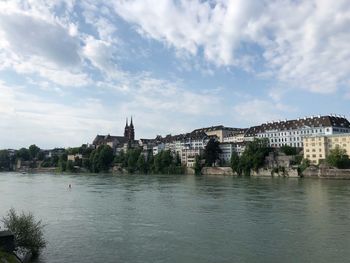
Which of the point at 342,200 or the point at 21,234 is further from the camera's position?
the point at 342,200

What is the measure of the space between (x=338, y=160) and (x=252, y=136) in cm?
4175

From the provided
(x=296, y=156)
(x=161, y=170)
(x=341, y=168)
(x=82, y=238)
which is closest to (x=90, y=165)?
(x=161, y=170)

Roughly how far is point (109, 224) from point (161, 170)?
91189 millimetres

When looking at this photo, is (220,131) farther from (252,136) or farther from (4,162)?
(4,162)

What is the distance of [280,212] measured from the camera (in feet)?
92.0

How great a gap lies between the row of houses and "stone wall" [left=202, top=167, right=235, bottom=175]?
9.51 meters

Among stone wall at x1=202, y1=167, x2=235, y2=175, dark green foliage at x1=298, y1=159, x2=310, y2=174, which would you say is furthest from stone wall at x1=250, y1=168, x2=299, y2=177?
stone wall at x1=202, y1=167, x2=235, y2=175

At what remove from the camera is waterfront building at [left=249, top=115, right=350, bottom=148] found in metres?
93.6

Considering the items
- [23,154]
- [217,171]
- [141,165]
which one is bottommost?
[217,171]

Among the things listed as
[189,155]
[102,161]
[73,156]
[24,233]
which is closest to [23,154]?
[73,156]

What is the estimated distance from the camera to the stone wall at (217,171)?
94375 millimetres

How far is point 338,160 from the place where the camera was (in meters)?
72.6

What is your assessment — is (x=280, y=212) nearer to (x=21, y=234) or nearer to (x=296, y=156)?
(x=21, y=234)

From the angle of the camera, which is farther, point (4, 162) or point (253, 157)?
point (4, 162)
